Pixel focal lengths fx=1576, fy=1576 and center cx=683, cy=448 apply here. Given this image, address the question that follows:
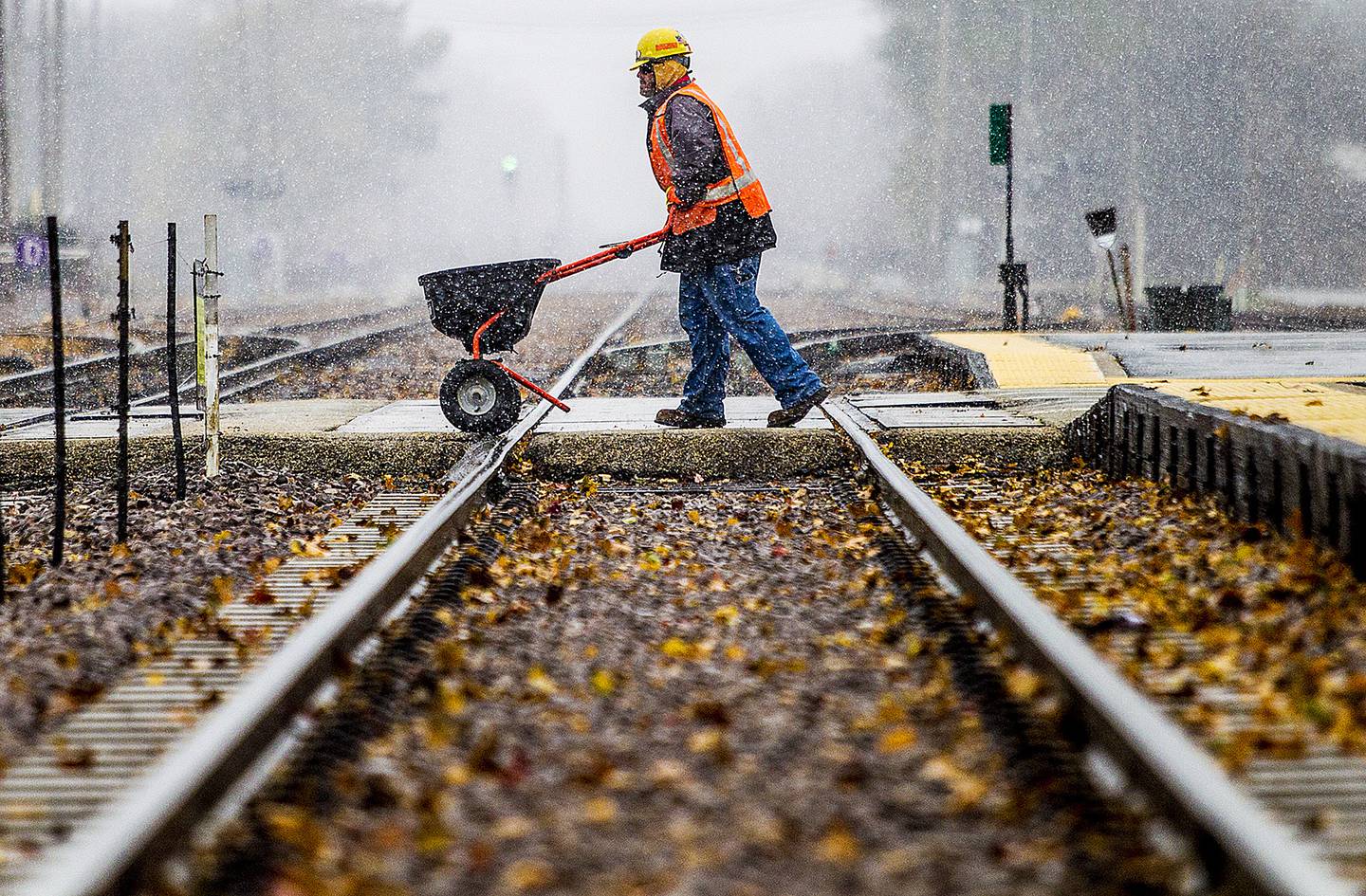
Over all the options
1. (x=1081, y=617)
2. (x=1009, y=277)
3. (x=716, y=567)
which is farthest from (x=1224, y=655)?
(x=1009, y=277)

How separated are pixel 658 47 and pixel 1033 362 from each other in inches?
195

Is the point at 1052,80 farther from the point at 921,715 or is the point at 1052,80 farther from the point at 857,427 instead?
the point at 921,715

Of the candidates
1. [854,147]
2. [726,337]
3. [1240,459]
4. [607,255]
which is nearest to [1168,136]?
[726,337]

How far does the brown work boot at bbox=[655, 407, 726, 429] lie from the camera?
29.2 ft

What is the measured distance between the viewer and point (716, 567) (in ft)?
19.2

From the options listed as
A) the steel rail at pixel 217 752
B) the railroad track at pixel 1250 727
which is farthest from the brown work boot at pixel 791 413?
the steel rail at pixel 217 752

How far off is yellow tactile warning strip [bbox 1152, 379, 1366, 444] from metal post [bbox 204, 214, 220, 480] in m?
4.74

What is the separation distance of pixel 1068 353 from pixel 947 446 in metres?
4.79

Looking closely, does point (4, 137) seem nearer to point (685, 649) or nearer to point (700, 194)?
point (700, 194)

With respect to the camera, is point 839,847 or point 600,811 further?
point 600,811

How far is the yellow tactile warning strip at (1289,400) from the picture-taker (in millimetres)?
7074

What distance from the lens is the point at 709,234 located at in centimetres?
866

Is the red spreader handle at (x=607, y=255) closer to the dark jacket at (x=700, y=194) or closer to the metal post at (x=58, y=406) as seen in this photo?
the dark jacket at (x=700, y=194)

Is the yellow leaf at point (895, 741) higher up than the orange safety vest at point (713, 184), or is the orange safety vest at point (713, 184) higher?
the orange safety vest at point (713, 184)
